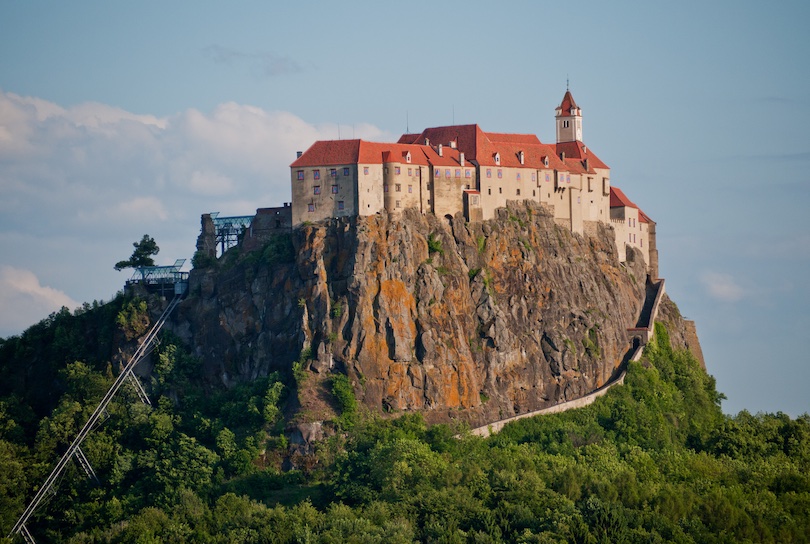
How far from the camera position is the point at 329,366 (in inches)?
4867

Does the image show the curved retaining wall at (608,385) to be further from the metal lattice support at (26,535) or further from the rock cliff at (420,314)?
the metal lattice support at (26,535)

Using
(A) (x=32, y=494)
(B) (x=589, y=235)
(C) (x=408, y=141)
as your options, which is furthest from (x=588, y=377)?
(A) (x=32, y=494)

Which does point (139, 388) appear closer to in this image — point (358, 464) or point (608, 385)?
point (358, 464)

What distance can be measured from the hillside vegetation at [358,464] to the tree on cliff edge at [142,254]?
307 centimetres

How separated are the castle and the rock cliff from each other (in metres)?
1.24

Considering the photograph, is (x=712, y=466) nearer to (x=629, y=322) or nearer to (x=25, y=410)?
(x=629, y=322)

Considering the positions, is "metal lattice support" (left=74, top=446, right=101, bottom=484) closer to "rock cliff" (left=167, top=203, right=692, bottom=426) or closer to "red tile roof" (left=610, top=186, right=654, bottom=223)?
"rock cliff" (left=167, top=203, right=692, bottom=426)

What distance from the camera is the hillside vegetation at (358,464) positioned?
111 meters

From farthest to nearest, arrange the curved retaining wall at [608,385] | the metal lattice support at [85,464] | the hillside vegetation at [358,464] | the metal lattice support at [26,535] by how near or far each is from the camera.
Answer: the curved retaining wall at [608,385] → the metal lattice support at [85,464] → the metal lattice support at [26,535] → the hillside vegetation at [358,464]

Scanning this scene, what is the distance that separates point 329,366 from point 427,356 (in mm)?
6642

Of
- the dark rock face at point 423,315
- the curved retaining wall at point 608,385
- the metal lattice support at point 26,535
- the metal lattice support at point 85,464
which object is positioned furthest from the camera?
the curved retaining wall at point 608,385

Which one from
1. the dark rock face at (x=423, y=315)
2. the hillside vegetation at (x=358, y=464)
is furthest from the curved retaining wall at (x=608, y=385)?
the dark rock face at (x=423, y=315)

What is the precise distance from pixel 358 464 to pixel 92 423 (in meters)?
21.7

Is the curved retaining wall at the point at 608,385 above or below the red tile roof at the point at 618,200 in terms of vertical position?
below
